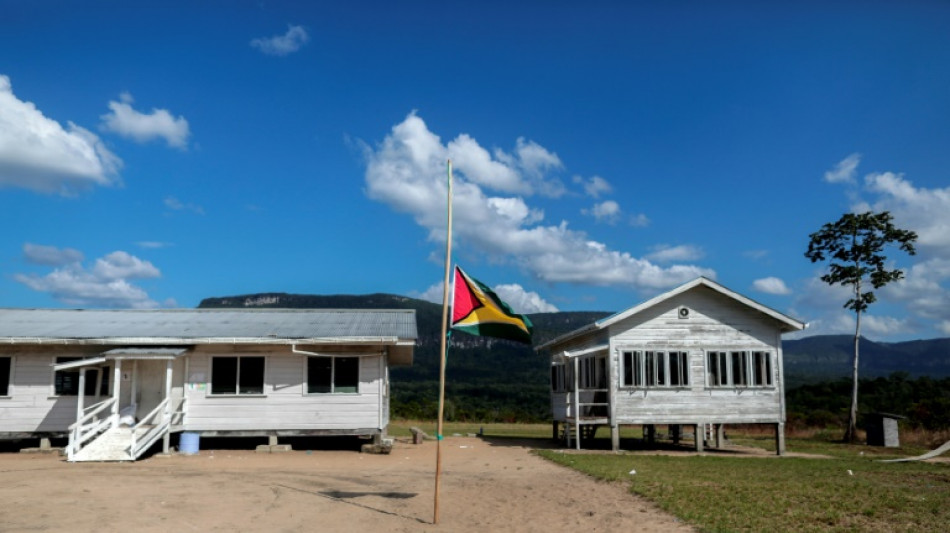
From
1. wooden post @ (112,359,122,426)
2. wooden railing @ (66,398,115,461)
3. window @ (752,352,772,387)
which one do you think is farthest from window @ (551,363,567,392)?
wooden railing @ (66,398,115,461)

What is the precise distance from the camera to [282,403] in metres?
21.0

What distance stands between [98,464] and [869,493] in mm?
16479

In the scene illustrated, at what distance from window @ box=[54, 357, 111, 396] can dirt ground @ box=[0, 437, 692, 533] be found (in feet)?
8.61

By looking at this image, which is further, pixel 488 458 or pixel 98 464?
pixel 488 458

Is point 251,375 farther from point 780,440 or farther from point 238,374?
point 780,440

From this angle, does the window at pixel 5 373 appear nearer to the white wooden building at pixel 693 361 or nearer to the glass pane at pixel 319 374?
the glass pane at pixel 319 374

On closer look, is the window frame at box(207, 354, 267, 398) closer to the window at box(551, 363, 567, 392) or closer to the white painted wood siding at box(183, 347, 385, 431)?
the white painted wood siding at box(183, 347, 385, 431)

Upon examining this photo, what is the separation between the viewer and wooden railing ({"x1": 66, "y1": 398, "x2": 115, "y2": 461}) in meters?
17.9

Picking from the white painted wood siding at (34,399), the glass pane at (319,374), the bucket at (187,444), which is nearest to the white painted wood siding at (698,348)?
the glass pane at (319,374)

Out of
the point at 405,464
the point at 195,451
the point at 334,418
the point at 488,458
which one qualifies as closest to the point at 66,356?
the point at 195,451

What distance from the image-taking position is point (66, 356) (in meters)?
21.1

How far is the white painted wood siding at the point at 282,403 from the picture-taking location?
2081cm

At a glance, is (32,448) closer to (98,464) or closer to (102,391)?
(102,391)

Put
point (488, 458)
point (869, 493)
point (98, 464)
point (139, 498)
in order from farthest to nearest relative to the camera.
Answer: point (488, 458)
point (98, 464)
point (869, 493)
point (139, 498)
